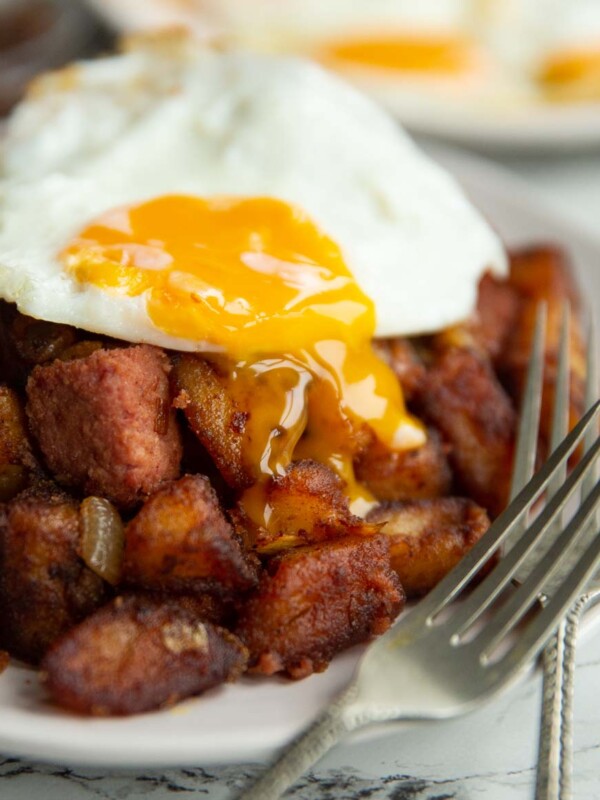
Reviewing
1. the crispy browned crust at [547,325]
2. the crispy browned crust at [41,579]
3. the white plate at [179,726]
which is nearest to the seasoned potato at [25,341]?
the crispy browned crust at [41,579]

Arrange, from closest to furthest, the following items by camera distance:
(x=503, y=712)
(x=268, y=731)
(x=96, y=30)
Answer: (x=268, y=731), (x=503, y=712), (x=96, y=30)

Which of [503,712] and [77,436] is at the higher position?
[77,436]

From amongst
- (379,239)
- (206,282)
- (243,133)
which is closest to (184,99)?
(243,133)

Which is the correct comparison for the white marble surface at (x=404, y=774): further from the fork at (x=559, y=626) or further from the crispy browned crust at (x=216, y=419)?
the crispy browned crust at (x=216, y=419)

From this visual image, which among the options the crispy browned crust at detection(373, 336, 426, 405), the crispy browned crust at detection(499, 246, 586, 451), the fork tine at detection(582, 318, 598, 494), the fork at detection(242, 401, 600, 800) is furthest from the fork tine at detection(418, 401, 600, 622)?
the crispy browned crust at detection(373, 336, 426, 405)

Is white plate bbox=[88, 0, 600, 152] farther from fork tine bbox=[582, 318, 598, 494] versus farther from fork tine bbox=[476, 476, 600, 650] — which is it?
fork tine bbox=[476, 476, 600, 650]

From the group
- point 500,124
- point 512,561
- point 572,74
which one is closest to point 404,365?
point 512,561

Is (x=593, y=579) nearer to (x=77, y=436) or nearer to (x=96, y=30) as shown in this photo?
(x=77, y=436)
